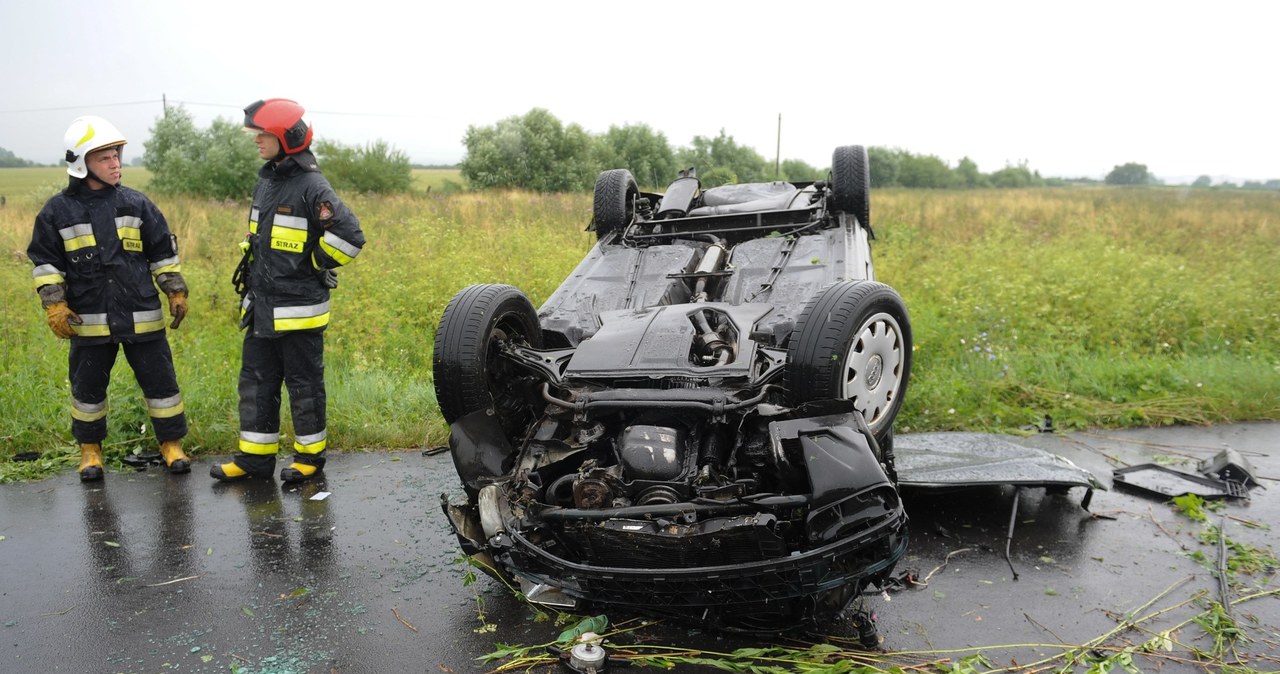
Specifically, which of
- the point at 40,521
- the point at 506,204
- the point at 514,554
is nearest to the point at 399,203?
the point at 506,204

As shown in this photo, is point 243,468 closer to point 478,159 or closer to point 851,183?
point 851,183

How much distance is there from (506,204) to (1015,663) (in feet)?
42.7

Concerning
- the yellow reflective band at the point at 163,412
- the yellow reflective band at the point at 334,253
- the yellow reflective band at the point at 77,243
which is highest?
the yellow reflective band at the point at 77,243

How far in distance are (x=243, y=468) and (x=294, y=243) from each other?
140 cm

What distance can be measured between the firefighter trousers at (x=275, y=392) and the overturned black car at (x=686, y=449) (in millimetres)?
1558

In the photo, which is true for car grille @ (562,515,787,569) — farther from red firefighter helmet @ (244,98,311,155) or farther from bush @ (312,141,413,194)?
bush @ (312,141,413,194)

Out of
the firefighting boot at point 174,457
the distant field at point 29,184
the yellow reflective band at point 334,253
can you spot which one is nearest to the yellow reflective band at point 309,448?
the firefighting boot at point 174,457

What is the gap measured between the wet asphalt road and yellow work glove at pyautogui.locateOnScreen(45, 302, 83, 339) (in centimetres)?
93

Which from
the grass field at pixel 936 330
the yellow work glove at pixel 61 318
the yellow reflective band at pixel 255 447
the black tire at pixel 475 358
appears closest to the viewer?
the black tire at pixel 475 358

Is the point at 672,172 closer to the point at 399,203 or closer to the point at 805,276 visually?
the point at 399,203

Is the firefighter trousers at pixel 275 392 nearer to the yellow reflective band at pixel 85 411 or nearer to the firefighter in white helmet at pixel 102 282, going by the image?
the firefighter in white helmet at pixel 102 282

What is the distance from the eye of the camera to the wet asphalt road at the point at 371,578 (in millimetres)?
3162

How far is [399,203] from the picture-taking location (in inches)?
622

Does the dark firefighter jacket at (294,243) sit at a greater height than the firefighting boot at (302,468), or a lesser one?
greater
